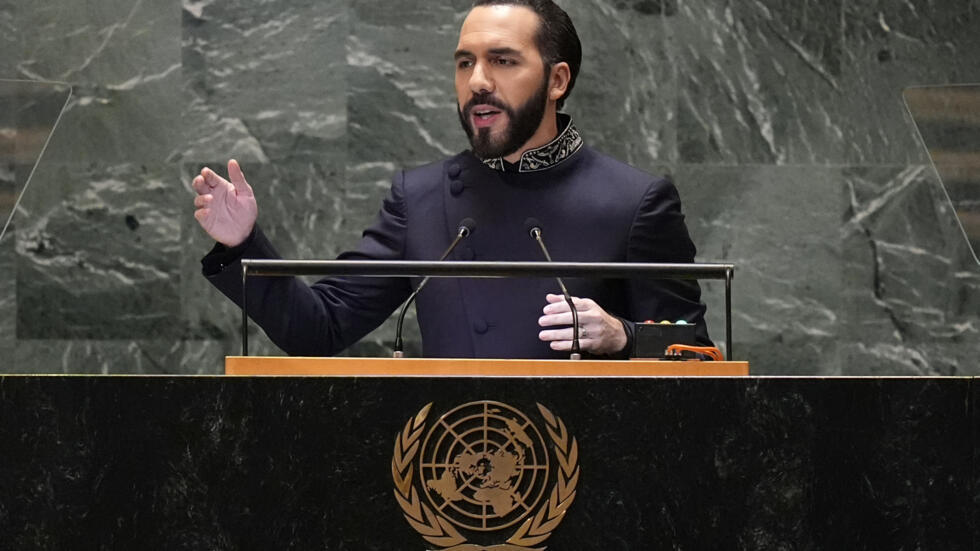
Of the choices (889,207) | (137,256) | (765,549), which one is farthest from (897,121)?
(765,549)

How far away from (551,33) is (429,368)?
5.31 ft

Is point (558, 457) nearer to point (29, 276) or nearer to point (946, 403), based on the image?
point (946, 403)

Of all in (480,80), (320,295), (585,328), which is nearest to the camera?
(585,328)

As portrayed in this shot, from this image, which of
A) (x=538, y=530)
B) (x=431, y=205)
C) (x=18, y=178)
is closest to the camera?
(x=538, y=530)

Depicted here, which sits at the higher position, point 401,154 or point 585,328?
point 401,154

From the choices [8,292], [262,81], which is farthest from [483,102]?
[8,292]

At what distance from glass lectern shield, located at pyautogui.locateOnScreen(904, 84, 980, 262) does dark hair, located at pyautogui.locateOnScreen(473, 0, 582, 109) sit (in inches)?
59.4

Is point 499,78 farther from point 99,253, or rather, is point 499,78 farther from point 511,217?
point 99,253

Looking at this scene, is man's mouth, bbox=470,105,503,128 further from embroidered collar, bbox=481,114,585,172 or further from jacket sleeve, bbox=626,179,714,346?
jacket sleeve, bbox=626,179,714,346

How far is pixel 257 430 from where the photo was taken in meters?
2.22

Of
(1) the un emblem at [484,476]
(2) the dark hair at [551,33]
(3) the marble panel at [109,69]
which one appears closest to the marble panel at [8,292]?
(3) the marble panel at [109,69]

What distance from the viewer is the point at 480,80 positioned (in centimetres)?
354

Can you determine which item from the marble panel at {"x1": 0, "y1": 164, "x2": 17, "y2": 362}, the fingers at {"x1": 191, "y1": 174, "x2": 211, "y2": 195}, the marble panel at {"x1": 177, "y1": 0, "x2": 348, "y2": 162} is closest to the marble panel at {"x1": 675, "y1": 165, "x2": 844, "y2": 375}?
the marble panel at {"x1": 177, "y1": 0, "x2": 348, "y2": 162}

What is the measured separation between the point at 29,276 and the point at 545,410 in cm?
327
